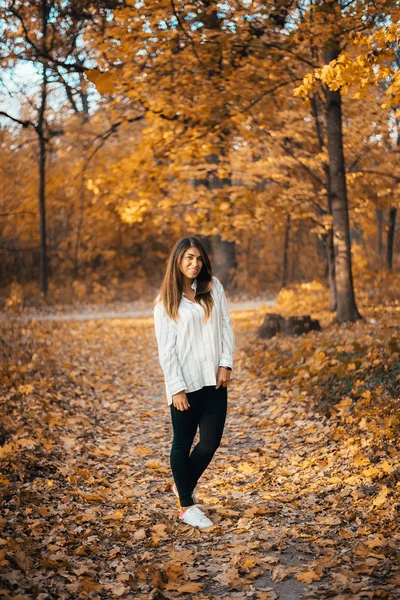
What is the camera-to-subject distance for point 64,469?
5695 mm

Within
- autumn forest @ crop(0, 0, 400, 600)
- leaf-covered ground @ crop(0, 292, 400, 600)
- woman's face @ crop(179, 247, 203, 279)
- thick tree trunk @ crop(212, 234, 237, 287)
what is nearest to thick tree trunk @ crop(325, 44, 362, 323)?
autumn forest @ crop(0, 0, 400, 600)

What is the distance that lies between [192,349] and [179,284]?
1.53 feet

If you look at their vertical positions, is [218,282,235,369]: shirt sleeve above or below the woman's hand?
above

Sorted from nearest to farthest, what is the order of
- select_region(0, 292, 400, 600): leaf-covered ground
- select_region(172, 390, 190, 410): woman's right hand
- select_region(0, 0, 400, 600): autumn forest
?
select_region(0, 292, 400, 600): leaf-covered ground, select_region(0, 0, 400, 600): autumn forest, select_region(172, 390, 190, 410): woman's right hand

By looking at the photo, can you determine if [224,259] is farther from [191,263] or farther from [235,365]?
[191,263]

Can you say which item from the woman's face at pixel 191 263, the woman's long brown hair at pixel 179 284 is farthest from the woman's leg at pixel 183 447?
the woman's face at pixel 191 263

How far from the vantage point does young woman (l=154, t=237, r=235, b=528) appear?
14.4ft

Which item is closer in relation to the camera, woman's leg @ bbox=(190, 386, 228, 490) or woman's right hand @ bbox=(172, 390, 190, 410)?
woman's right hand @ bbox=(172, 390, 190, 410)

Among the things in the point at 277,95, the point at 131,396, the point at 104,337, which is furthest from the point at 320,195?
the point at 131,396

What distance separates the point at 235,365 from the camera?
10.6 m

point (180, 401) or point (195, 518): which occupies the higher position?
point (180, 401)

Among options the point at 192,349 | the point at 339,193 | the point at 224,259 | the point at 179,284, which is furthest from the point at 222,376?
the point at 224,259

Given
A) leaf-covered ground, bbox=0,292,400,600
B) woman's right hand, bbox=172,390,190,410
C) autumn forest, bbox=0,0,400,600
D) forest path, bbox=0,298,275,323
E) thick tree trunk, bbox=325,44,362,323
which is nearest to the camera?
leaf-covered ground, bbox=0,292,400,600

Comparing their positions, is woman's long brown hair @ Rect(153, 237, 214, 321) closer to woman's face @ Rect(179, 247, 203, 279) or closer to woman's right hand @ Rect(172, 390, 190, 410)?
woman's face @ Rect(179, 247, 203, 279)
